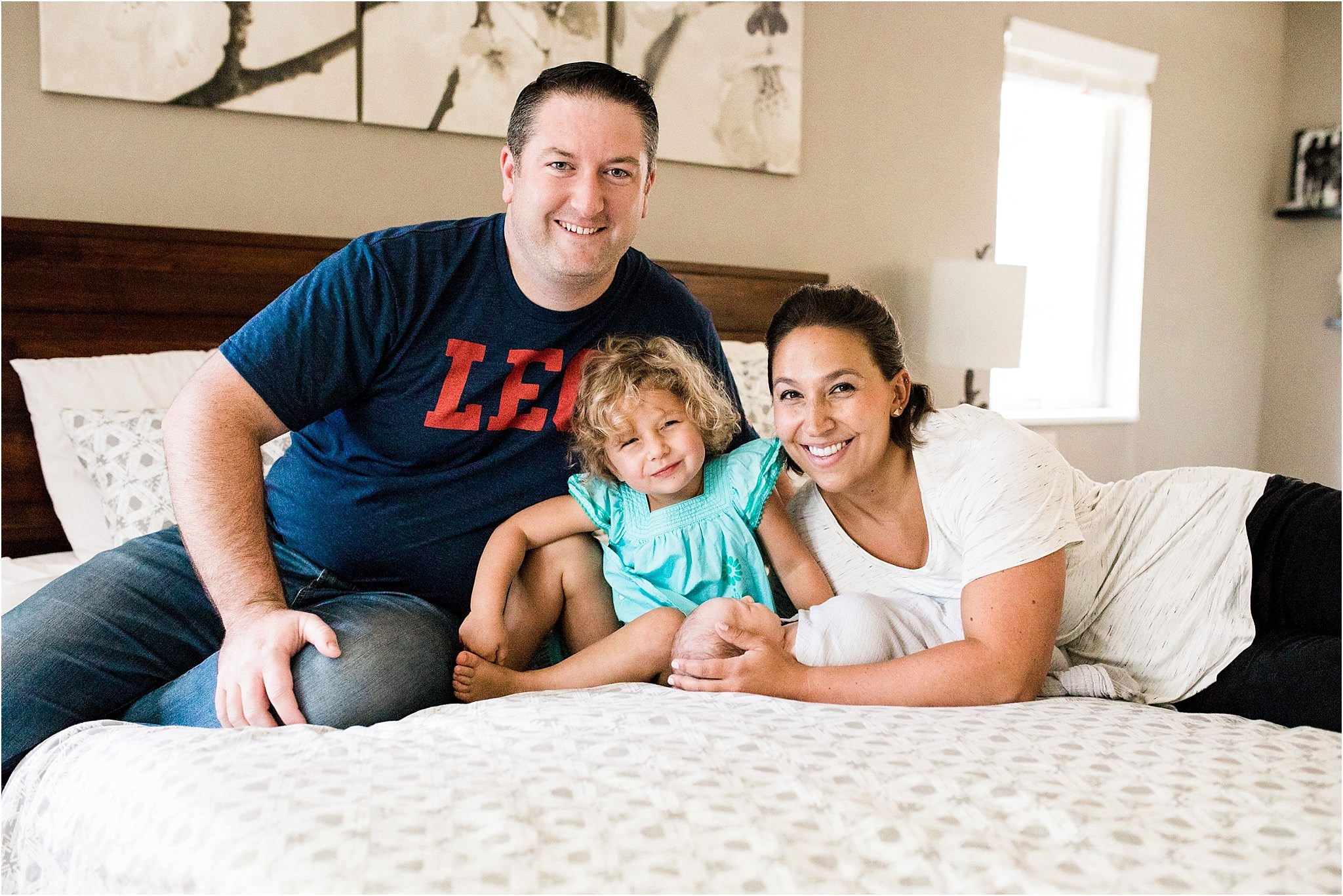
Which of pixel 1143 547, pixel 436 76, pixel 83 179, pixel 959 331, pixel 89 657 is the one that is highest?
pixel 436 76

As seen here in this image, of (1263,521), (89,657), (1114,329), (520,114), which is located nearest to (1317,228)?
(1114,329)

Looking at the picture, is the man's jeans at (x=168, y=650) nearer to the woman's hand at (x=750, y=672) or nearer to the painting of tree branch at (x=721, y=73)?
the woman's hand at (x=750, y=672)

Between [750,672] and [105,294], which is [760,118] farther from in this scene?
[750,672]

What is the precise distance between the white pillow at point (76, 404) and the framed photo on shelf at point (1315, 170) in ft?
16.0

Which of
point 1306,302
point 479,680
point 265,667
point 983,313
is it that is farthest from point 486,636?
point 1306,302

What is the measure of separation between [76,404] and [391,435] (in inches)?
35.7

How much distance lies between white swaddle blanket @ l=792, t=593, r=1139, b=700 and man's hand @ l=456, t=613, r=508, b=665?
0.42m

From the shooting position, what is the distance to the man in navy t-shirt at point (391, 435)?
56.6 inches

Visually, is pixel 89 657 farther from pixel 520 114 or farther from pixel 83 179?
pixel 83 179

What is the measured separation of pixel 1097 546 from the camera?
4.89 feet

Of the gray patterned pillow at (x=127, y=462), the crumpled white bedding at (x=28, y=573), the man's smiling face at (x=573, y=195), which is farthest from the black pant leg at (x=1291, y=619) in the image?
the crumpled white bedding at (x=28, y=573)

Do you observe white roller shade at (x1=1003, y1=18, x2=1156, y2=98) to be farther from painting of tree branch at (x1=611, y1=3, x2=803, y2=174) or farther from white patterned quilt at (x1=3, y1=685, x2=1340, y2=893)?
white patterned quilt at (x1=3, y1=685, x2=1340, y2=893)

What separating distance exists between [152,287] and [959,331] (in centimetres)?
244

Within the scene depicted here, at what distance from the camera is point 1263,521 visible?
146 cm
